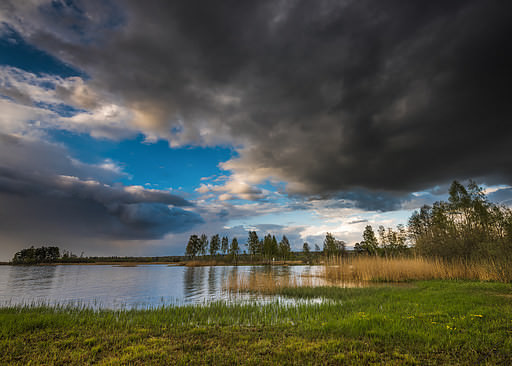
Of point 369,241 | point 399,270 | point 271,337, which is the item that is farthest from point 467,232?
point 369,241

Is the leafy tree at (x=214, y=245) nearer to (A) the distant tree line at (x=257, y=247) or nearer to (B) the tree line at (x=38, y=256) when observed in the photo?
(A) the distant tree line at (x=257, y=247)

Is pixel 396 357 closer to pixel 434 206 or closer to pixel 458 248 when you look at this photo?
pixel 458 248

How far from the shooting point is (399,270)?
71.3ft

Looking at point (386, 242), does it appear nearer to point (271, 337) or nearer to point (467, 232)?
point (467, 232)

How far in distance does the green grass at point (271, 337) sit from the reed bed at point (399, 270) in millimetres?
11363

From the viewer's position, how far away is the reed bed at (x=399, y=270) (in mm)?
19247

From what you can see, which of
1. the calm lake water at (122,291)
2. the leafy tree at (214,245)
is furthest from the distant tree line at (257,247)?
the calm lake water at (122,291)

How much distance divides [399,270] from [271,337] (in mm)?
19992

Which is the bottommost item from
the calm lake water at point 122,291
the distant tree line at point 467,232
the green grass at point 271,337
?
the calm lake water at point 122,291

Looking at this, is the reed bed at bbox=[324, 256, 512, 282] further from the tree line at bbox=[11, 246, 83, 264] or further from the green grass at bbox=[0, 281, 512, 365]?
the tree line at bbox=[11, 246, 83, 264]

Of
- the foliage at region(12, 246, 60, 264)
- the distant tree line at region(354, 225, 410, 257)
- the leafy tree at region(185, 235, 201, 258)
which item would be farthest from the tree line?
the distant tree line at region(354, 225, 410, 257)

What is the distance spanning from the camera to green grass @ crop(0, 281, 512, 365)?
500 centimetres

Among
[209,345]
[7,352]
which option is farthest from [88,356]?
[209,345]

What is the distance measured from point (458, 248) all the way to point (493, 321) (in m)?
21.5
